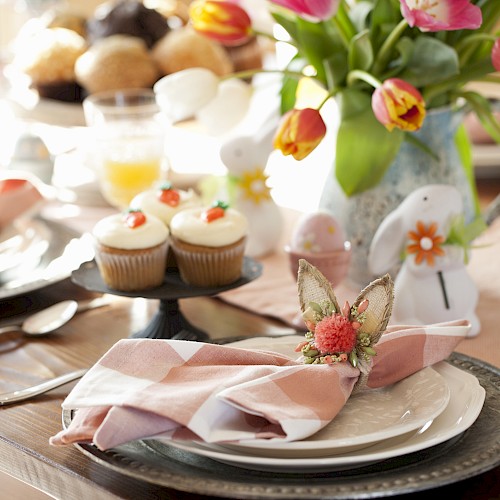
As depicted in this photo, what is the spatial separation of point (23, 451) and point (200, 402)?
178mm

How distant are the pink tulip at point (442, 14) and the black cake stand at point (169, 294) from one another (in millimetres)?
303

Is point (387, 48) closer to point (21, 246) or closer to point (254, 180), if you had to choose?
point (254, 180)

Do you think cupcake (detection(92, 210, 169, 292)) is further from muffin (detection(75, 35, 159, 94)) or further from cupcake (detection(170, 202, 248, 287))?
muffin (detection(75, 35, 159, 94))

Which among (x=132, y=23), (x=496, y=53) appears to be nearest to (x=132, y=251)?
(x=496, y=53)

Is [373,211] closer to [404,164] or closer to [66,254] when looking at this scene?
[404,164]

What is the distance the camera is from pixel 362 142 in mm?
996

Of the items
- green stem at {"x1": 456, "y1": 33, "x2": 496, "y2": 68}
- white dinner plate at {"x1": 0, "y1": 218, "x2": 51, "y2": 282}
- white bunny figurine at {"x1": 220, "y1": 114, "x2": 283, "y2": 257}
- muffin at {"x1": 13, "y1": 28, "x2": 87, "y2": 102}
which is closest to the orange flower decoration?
green stem at {"x1": 456, "y1": 33, "x2": 496, "y2": 68}

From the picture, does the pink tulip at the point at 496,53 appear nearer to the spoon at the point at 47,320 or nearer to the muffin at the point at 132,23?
the spoon at the point at 47,320

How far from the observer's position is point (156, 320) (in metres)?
0.94

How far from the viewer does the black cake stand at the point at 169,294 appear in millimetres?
900

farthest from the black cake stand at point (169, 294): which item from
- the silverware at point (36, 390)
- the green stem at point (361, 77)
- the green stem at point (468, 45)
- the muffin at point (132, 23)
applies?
the muffin at point (132, 23)

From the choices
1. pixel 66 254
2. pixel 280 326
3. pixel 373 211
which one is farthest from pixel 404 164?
pixel 66 254

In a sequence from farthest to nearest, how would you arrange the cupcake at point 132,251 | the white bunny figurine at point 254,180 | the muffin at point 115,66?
the muffin at point 115,66 → the white bunny figurine at point 254,180 → the cupcake at point 132,251

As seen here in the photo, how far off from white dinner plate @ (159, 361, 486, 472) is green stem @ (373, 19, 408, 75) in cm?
42
